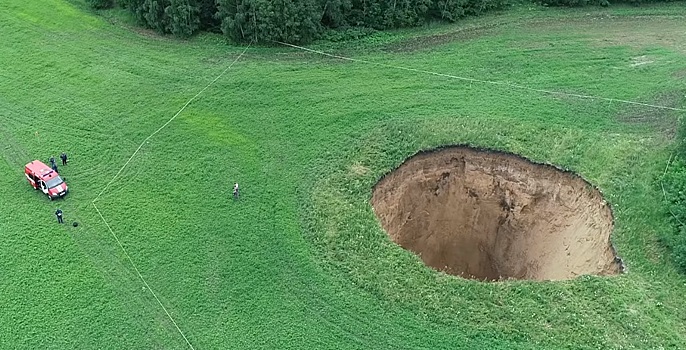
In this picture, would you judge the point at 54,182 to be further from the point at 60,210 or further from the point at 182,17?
the point at 182,17

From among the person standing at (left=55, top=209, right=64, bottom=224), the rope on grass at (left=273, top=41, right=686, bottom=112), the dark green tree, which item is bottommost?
the person standing at (left=55, top=209, right=64, bottom=224)

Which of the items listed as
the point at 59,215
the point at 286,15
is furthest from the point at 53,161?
the point at 286,15

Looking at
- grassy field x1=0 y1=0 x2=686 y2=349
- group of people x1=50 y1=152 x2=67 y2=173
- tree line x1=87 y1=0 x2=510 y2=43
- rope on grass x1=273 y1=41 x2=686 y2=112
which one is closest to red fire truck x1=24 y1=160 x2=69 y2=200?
grassy field x1=0 y1=0 x2=686 y2=349

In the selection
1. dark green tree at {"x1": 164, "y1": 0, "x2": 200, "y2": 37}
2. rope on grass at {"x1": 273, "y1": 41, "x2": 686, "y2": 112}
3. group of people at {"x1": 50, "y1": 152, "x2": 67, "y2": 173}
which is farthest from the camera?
dark green tree at {"x1": 164, "y1": 0, "x2": 200, "y2": 37}

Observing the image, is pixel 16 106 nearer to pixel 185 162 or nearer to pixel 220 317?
pixel 185 162

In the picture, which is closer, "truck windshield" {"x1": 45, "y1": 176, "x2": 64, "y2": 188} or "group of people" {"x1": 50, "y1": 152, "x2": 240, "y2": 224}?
"group of people" {"x1": 50, "y1": 152, "x2": 240, "y2": 224}

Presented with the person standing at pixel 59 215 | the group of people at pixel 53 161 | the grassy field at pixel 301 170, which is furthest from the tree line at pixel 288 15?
the person standing at pixel 59 215

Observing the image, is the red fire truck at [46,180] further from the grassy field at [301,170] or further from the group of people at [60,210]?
the group of people at [60,210]

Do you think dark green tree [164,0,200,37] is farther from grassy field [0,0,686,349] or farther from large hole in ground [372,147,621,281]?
large hole in ground [372,147,621,281]
